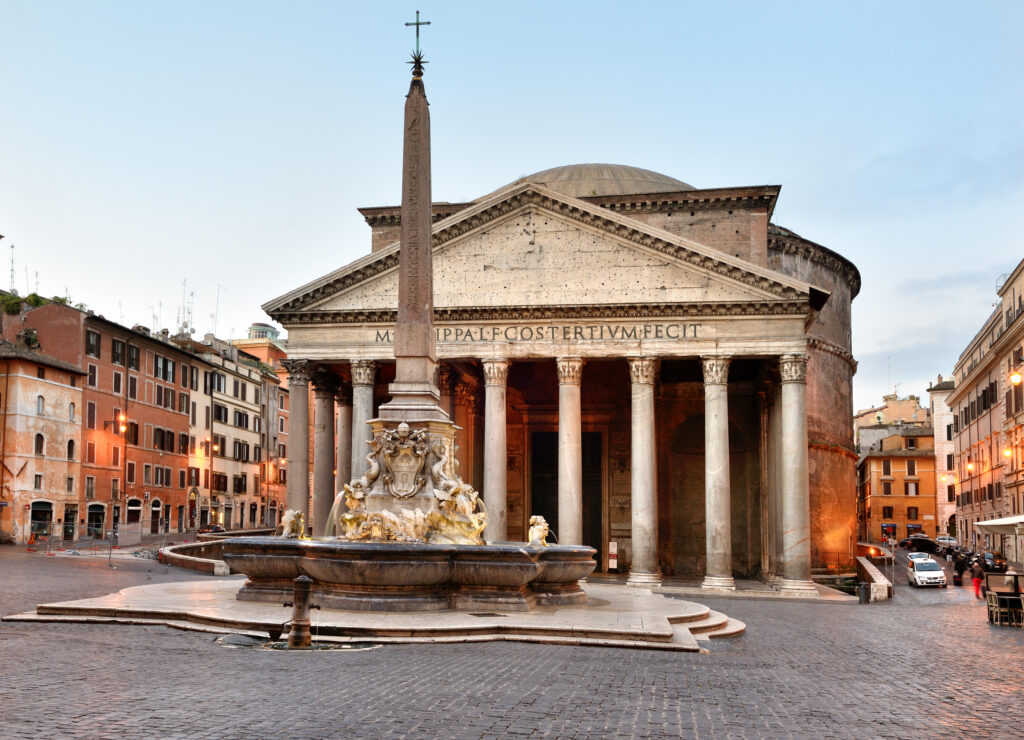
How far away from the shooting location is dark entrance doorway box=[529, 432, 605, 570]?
129ft

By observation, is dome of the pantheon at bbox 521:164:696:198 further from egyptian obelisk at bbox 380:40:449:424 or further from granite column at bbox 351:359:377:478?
egyptian obelisk at bbox 380:40:449:424

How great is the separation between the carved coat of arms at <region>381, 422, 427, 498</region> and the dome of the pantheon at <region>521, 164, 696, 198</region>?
99.0ft

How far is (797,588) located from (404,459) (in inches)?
680

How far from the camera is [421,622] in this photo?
1268 cm

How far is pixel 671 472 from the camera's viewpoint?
3844 centimetres

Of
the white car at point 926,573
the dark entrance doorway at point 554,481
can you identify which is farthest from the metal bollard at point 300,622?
the white car at point 926,573

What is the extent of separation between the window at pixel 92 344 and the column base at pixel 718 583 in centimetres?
3233

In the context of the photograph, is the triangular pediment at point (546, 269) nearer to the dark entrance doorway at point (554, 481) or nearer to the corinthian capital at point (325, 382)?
the corinthian capital at point (325, 382)

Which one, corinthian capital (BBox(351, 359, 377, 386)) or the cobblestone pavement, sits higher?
corinthian capital (BBox(351, 359, 377, 386))

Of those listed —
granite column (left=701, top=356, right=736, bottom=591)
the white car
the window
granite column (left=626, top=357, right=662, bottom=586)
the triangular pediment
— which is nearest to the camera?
granite column (left=701, top=356, right=736, bottom=591)

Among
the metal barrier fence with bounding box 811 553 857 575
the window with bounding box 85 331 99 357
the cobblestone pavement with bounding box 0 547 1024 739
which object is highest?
the window with bounding box 85 331 99 357

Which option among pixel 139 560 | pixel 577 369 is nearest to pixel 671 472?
pixel 577 369

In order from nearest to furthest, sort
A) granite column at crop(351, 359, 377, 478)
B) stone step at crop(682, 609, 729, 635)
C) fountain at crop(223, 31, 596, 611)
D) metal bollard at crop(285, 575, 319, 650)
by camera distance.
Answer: metal bollard at crop(285, 575, 319, 650), fountain at crop(223, 31, 596, 611), stone step at crop(682, 609, 729, 635), granite column at crop(351, 359, 377, 478)

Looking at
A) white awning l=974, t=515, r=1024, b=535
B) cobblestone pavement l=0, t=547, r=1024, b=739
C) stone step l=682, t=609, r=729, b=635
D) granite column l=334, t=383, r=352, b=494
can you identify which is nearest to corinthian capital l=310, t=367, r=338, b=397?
granite column l=334, t=383, r=352, b=494
